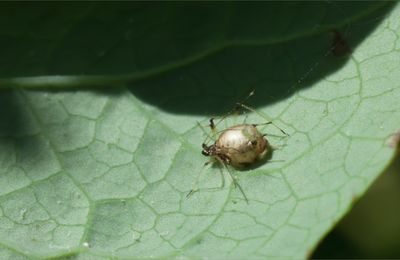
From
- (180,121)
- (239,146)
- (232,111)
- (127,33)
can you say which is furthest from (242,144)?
(127,33)

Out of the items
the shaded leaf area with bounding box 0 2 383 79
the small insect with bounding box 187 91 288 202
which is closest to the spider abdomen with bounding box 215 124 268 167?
the small insect with bounding box 187 91 288 202

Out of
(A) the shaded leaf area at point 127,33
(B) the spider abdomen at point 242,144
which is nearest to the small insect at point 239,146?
(B) the spider abdomen at point 242,144

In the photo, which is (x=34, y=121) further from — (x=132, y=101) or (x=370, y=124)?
(x=370, y=124)

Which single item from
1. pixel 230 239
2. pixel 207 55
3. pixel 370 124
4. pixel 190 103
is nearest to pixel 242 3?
pixel 207 55

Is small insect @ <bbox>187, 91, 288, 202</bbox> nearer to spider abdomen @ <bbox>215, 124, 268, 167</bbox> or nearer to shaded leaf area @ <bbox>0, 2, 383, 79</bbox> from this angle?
Result: spider abdomen @ <bbox>215, 124, 268, 167</bbox>

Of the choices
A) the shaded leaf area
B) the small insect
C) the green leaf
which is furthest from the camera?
the shaded leaf area

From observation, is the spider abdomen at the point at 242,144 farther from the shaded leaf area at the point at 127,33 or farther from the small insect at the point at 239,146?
the shaded leaf area at the point at 127,33

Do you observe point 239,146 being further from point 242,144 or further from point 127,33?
point 127,33
